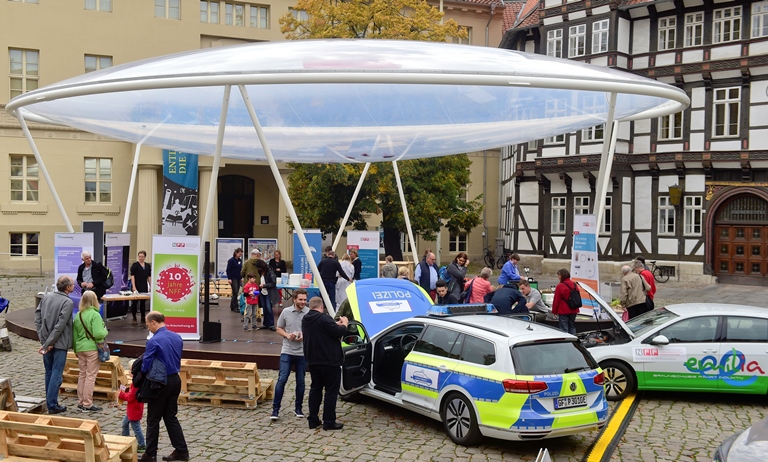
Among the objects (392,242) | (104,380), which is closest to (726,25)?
(392,242)

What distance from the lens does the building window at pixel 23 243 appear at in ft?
125

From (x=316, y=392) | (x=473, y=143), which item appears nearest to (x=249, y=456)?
(x=316, y=392)

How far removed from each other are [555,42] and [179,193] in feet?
64.2

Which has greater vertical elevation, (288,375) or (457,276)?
(457,276)

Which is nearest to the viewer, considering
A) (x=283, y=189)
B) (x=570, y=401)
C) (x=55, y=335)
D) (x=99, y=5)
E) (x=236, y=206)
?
(x=570, y=401)

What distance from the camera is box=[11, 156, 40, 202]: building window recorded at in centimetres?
3816

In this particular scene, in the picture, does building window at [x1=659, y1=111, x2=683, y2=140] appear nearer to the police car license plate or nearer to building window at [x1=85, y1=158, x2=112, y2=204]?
the police car license plate

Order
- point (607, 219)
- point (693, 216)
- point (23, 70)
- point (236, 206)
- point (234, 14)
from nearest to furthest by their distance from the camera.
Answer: point (693, 216)
point (607, 219)
point (23, 70)
point (234, 14)
point (236, 206)

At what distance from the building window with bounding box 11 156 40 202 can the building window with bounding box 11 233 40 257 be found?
1841mm

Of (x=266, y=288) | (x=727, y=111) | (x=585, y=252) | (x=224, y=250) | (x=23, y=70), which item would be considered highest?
(x=23, y=70)

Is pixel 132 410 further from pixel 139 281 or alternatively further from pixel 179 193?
pixel 179 193

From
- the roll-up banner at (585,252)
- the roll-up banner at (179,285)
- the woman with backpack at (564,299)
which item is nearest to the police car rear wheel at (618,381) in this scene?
the woman with backpack at (564,299)

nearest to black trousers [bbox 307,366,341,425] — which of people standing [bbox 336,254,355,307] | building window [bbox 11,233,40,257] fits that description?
people standing [bbox 336,254,355,307]

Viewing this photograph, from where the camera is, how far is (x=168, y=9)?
133 feet
